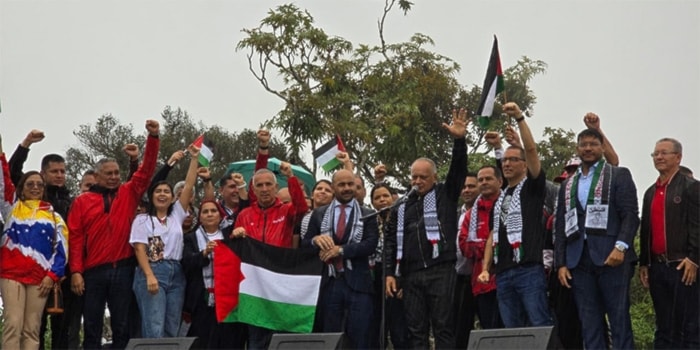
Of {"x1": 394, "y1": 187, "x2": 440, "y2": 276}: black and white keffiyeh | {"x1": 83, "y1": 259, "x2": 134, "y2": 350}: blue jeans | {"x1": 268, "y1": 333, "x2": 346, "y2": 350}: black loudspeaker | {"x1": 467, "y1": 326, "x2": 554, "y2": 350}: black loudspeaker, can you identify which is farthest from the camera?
{"x1": 83, "y1": 259, "x2": 134, "y2": 350}: blue jeans

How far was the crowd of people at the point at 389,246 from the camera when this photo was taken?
941 centimetres

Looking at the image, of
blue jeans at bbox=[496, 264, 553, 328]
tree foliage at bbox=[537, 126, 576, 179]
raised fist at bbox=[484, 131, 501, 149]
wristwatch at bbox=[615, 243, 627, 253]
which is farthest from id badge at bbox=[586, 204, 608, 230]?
tree foliage at bbox=[537, 126, 576, 179]

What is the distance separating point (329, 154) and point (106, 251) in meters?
2.32

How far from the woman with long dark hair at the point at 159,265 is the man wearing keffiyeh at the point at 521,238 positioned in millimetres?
2837

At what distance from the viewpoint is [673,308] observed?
9.45 m

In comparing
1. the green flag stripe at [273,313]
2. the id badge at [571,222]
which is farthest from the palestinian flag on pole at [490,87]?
the green flag stripe at [273,313]

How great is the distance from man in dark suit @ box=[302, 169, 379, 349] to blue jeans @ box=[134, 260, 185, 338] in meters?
1.30

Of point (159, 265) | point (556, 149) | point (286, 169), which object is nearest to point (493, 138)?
point (286, 169)

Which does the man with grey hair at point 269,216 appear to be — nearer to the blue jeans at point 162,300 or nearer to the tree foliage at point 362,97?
the blue jeans at point 162,300

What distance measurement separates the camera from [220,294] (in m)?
10.7

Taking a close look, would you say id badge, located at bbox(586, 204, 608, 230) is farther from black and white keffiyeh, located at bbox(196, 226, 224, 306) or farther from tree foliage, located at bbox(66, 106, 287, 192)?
tree foliage, located at bbox(66, 106, 287, 192)

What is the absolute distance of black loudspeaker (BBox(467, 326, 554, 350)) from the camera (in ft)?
25.2

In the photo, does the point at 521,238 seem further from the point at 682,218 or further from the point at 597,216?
the point at 682,218

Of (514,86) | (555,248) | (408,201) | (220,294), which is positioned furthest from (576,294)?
(514,86)
